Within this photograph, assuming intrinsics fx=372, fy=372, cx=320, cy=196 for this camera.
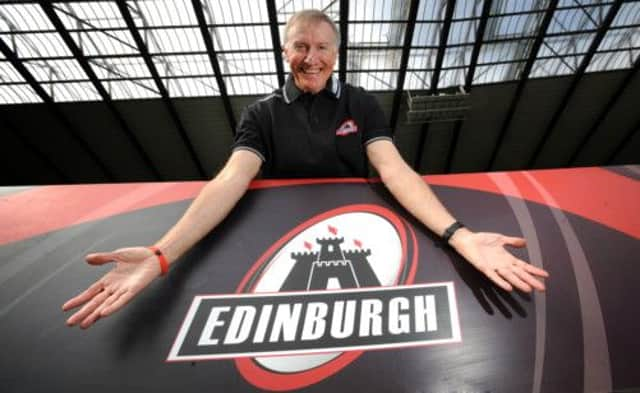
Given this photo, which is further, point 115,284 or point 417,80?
point 417,80

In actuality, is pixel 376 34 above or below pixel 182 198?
above

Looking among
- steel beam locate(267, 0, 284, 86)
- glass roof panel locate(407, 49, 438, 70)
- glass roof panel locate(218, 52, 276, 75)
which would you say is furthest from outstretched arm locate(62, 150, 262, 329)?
glass roof panel locate(407, 49, 438, 70)

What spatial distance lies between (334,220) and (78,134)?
12.0 m

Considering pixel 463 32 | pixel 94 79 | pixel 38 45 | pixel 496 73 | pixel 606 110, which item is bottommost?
pixel 38 45

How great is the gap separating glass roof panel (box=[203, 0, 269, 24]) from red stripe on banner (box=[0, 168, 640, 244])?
745 centimetres

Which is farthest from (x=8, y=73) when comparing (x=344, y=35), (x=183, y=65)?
(x=344, y=35)

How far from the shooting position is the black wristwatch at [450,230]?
104 centimetres

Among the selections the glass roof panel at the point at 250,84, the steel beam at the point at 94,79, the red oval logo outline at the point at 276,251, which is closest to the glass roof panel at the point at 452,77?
the glass roof panel at the point at 250,84

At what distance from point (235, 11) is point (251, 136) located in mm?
7431

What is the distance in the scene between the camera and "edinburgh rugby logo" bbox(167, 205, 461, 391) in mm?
784

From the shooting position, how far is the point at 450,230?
1.04 m

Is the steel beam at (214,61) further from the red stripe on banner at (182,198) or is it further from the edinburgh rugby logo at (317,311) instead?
the edinburgh rugby logo at (317,311)

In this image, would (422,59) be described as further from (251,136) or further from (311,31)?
(251,136)

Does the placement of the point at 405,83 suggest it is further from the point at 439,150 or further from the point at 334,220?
the point at 334,220
